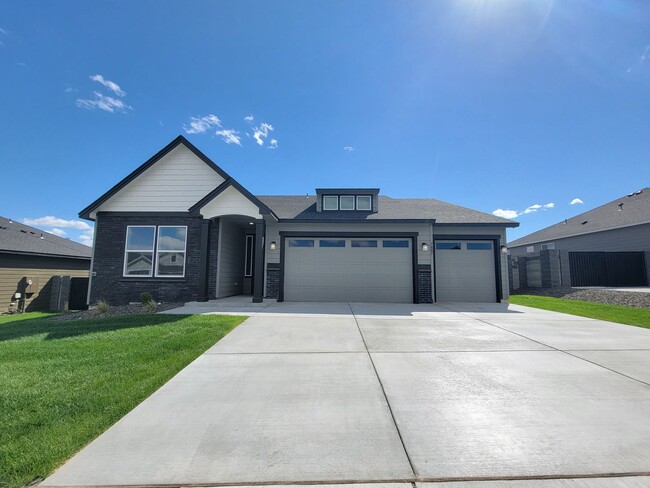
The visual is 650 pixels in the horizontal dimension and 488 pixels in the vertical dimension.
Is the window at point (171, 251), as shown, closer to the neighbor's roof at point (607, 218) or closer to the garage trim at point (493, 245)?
the garage trim at point (493, 245)

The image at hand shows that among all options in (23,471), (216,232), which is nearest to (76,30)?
(216,232)

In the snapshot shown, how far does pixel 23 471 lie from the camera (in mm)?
2066

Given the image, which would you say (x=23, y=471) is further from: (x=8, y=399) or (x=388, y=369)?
(x=388, y=369)

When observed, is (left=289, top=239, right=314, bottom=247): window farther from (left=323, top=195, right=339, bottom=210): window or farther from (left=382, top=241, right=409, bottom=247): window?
(left=382, top=241, right=409, bottom=247): window

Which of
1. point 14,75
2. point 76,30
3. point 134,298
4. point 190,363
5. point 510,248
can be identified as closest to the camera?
point 190,363

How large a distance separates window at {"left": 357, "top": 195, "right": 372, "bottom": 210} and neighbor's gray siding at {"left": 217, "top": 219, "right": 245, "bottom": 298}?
558 cm

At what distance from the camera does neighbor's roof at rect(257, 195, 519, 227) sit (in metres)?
12.5

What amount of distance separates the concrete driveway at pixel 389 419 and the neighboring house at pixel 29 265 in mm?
14554

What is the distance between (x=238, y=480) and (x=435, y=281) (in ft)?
39.1

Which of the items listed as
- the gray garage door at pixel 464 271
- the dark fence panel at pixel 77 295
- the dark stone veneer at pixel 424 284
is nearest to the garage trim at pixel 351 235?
the dark stone veneer at pixel 424 284

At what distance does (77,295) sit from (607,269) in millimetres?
27344

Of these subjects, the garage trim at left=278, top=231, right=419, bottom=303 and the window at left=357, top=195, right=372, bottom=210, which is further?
the window at left=357, top=195, right=372, bottom=210

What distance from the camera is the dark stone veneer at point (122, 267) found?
11.2 metres

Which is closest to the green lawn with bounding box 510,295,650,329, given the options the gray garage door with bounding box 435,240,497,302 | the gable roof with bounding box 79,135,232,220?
the gray garage door with bounding box 435,240,497,302
